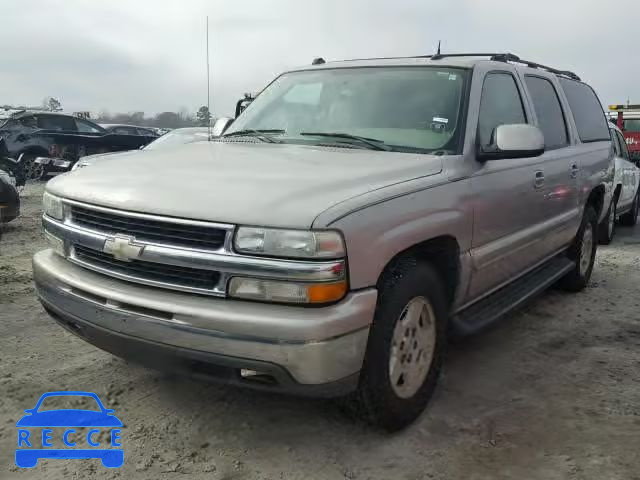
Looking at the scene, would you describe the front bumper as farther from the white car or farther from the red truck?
the red truck

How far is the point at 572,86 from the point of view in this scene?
5402 millimetres

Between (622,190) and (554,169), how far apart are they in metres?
5.73

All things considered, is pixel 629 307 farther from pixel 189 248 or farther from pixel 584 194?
pixel 189 248

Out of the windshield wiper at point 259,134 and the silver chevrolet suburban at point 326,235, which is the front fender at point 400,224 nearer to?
the silver chevrolet suburban at point 326,235

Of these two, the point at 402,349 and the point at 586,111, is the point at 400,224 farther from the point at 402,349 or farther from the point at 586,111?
the point at 586,111

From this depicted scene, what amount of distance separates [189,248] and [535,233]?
265 centimetres

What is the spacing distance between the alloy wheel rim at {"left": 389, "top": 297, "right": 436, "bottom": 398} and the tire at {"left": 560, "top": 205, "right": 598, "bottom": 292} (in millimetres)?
2884

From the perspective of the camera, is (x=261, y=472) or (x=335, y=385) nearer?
(x=335, y=385)

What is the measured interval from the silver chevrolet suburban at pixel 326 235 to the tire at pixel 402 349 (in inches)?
0.4

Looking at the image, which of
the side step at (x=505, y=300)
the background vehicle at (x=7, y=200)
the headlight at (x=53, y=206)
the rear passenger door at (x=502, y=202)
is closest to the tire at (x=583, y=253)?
the side step at (x=505, y=300)

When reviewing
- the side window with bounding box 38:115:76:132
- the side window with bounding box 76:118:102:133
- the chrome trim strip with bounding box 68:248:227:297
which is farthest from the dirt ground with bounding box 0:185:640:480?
the side window with bounding box 76:118:102:133

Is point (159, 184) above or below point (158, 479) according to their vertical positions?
above

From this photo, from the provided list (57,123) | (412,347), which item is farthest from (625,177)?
(57,123)

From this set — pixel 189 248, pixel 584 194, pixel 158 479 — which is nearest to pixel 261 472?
pixel 158 479
